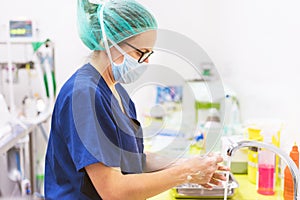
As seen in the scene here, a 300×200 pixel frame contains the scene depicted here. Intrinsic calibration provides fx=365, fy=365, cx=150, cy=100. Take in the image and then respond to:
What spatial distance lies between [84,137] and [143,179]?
8.1 inches

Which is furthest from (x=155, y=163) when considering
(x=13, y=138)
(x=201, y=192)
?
(x=13, y=138)

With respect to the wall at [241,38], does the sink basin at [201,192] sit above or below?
below

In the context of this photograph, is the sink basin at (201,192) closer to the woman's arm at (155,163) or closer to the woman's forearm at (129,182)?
the woman's arm at (155,163)

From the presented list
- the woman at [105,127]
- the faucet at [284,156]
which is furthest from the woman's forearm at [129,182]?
the faucet at [284,156]

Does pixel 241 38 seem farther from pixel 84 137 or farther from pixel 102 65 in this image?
pixel 84 137

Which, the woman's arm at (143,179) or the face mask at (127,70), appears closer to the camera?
the woman's arm at (143,179)

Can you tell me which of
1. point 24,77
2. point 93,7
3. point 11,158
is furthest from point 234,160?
point 24,77

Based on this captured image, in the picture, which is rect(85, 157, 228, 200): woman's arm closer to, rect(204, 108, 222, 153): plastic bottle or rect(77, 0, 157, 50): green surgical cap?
rect(77, 0, 157, 50): green surgical cap

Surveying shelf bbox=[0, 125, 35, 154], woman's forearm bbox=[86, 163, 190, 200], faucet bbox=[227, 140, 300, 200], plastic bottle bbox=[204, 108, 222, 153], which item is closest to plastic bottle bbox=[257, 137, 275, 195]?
plastic bottle bbox=[204, 108, 222, 153]

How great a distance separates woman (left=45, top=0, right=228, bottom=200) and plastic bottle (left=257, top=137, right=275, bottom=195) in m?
0.32

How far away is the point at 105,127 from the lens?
3.30ft

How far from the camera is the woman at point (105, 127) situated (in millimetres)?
983

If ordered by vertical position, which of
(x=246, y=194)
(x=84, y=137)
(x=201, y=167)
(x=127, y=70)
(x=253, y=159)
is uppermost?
(x=127, y=70)

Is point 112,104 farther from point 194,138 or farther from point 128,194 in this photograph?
point 194,138
